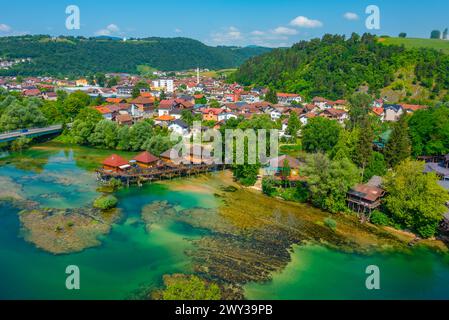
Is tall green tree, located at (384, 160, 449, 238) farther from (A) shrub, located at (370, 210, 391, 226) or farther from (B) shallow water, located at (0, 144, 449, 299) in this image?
(B) shallow water, located at (0, 144, 449, 299)

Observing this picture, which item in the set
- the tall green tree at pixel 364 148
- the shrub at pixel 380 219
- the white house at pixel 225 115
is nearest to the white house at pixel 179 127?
the white house at pixel 225 115

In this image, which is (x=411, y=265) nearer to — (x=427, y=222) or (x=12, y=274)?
(x=427, y=222)

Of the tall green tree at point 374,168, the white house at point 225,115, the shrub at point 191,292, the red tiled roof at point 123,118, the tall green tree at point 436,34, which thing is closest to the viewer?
the shrub at point 191,292

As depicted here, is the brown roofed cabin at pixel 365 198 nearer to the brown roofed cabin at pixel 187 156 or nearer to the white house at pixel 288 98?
the brown roofed cabin at pixel 187 156

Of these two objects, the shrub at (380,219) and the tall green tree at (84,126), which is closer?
the shrub at (380,219)

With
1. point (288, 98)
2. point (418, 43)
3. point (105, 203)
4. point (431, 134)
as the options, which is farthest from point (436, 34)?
point (105, 203)

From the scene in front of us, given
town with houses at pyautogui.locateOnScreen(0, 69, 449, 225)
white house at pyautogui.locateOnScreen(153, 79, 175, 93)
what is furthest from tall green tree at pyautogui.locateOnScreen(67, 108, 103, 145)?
white house at pyautogui.locateOnScreen(153, 79, 175, 93)

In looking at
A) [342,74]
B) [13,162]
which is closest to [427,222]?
[13,162]

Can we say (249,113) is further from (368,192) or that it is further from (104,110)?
(368,192)
